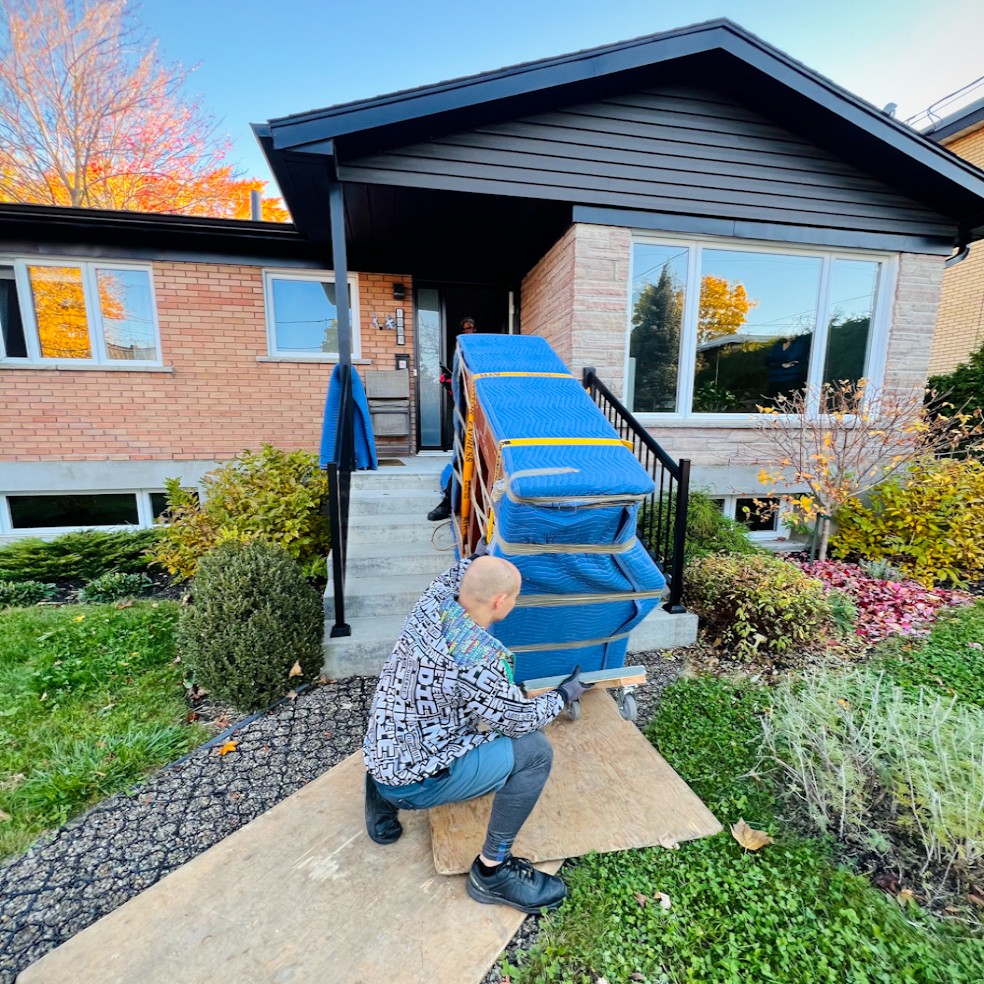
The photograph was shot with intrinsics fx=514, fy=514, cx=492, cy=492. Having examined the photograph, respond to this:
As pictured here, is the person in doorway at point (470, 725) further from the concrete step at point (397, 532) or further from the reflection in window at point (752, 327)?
the reflection in window at point (752, 327)

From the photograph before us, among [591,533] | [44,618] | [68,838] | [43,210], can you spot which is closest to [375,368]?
[43,210]

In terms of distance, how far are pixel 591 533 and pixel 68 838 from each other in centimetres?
243

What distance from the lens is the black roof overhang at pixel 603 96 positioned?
4023mm

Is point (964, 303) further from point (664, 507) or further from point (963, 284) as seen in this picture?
point (664, 507)

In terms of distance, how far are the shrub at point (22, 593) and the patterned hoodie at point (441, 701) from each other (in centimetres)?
464

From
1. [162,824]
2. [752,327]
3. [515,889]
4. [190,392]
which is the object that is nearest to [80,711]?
[162,824]

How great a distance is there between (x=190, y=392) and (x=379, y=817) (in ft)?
19.3

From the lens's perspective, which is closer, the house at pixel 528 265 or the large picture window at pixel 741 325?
the house at pixel 528 265

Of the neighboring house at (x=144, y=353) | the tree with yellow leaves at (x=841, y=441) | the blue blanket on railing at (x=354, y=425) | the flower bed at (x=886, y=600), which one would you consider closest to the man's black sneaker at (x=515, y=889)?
the flower bed at (x=886, y=600)

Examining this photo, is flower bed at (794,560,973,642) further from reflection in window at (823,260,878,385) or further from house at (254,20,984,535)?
reflection in window at (823,260,878,385)

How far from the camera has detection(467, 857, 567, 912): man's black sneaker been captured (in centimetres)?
175

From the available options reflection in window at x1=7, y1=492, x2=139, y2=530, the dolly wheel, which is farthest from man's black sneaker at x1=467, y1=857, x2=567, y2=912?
reflection in window at x1=7, y1=492, x2=139, y2=530

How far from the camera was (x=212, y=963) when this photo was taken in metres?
1.56

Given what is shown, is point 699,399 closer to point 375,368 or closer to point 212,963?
point 375,368
